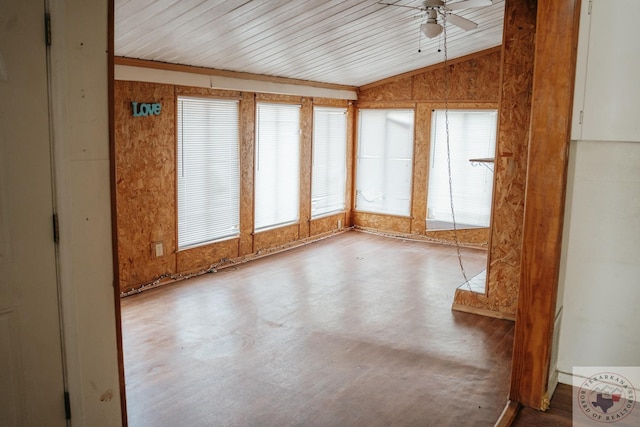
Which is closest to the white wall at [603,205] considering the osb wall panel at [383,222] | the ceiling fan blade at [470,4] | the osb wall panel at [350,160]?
the ceiling fan blade at [470,4]

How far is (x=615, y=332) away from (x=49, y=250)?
3.39m

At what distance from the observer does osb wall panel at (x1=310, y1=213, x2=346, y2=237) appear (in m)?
9.02

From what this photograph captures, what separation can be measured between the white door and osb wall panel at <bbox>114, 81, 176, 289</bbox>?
3.72 meters

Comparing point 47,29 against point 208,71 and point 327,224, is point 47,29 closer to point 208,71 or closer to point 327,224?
point 208,71

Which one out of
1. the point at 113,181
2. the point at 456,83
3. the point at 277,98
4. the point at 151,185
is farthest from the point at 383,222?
the point at 113,181

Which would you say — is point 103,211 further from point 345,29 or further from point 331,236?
point 331,236

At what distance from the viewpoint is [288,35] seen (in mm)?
5734

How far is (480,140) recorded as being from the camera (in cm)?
849

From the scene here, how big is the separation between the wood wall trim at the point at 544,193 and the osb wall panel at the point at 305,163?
535 centimetres

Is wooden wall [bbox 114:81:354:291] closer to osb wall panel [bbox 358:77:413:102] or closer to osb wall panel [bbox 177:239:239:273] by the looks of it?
osb wall panel [bbox 177:239:239:273]

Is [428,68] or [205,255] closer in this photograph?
[205,255]

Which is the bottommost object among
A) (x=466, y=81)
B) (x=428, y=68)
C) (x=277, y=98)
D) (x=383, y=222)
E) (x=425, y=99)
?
(x=383, y=222)

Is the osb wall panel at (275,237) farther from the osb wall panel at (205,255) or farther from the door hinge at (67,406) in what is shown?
the door hinge at (67,406)

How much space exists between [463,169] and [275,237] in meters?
3.15
